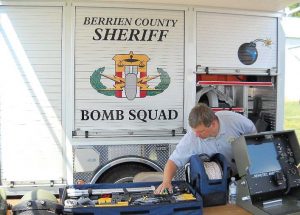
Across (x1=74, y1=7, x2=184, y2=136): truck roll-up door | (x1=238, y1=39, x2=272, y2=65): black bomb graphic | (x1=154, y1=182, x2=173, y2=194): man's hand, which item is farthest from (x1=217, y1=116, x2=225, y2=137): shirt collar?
(x1=238, y1=39, x2=272, y2=65): black bomb graphic

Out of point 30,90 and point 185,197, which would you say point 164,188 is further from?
point 30,90

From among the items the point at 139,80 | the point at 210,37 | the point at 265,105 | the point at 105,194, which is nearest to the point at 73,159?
the point at 139,80

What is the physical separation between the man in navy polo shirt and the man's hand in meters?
0.04

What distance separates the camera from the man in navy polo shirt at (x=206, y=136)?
9.75 ft

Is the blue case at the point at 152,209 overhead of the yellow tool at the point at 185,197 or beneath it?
beneath

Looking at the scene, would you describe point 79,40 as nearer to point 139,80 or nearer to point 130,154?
point 139,80

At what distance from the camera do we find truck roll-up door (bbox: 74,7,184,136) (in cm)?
399

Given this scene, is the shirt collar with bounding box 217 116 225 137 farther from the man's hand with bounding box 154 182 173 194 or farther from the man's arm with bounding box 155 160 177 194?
the man's hand with bounding box 154 182 173 194

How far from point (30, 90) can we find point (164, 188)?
191 centimetres

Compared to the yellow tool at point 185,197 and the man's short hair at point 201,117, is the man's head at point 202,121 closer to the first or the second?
the man's short hair at point 201,117

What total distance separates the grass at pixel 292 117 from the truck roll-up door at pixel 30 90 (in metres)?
8.02

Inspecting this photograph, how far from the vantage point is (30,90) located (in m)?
3.93

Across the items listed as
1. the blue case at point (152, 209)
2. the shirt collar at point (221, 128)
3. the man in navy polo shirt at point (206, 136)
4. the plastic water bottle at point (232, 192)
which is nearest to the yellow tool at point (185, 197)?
the blue case at point (152, 209)

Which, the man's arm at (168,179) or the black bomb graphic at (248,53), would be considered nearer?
the man's arm at (168,179)
